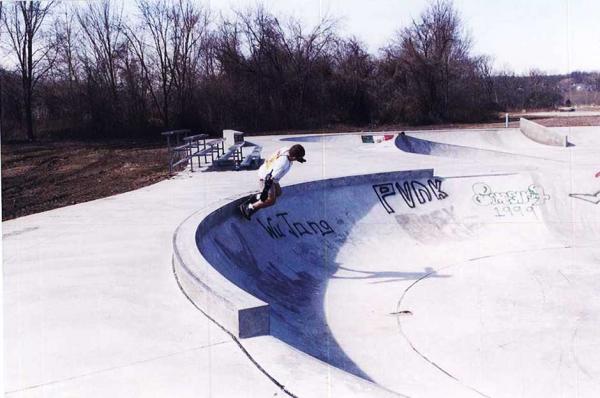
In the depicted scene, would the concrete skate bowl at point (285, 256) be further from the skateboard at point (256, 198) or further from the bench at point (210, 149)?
the bench at point (210, 149)

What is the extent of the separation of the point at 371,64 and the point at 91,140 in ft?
62.3

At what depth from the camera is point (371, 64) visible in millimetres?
35375

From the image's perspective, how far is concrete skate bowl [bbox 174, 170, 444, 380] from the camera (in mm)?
4109

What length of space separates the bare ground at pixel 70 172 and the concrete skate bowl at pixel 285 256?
3726 mm

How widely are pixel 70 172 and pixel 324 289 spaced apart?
1017cm

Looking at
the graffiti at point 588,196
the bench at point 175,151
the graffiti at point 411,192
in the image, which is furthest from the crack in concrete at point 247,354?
the graffiti at point 588,196

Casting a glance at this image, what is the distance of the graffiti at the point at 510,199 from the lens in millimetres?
10766

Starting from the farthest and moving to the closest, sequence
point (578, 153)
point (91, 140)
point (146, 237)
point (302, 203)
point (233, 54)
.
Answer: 1. point (233, 54)
2. point (91, 140)
3. point (578, 153)
4. point (302, 203)
5. point (146, 237)

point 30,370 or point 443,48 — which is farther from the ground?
point 443,48

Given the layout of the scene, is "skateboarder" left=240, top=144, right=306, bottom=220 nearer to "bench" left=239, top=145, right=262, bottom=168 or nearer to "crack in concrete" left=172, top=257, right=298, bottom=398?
"crack in concrete" left=172, top=257, right=298, bottom=398

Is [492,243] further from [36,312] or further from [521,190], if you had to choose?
[36,312]

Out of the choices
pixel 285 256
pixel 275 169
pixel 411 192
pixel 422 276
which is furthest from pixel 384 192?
pixel 275 169

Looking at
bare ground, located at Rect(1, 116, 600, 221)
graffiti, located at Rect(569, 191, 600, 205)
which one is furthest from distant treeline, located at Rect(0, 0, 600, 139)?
graffiti, located at Rect(569, 191, 600, 205)

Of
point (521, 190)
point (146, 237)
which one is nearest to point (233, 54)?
point (521, 190)
